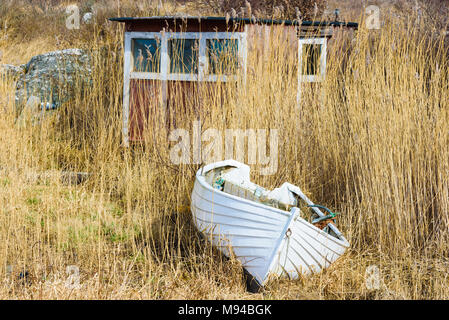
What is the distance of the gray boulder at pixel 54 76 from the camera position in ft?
26.7

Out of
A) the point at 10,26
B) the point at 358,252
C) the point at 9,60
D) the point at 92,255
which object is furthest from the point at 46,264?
the point at 10,26

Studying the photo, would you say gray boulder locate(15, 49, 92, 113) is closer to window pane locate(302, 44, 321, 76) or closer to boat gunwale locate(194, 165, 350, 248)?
window pane locate(302, 44, 321, 76)

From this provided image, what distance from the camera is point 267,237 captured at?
368cm

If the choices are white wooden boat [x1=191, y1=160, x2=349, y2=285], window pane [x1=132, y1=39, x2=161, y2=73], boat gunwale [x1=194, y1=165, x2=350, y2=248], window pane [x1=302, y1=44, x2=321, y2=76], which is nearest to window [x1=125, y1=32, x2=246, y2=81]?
window pane [x1=132, y1=39, x2=161, y2=73]

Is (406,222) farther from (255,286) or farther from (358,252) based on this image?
(255,286)

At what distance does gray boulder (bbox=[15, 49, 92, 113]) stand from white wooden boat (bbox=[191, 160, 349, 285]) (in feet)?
15.4

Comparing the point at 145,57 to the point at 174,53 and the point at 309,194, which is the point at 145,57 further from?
the point at 309,194

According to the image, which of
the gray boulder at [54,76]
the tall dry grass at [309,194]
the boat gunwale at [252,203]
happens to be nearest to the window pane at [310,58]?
the tall dry grass at [309,194]

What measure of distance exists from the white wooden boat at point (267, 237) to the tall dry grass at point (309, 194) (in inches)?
5.2

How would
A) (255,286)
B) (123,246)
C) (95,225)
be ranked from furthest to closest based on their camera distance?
1. (95,225)
2. (123,246)
3. (255,286)

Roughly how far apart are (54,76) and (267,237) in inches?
254

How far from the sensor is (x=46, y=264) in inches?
158

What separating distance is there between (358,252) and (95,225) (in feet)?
8.34

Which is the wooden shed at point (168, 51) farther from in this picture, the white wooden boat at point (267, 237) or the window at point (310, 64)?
the white wooden boat at point (267, 237)
